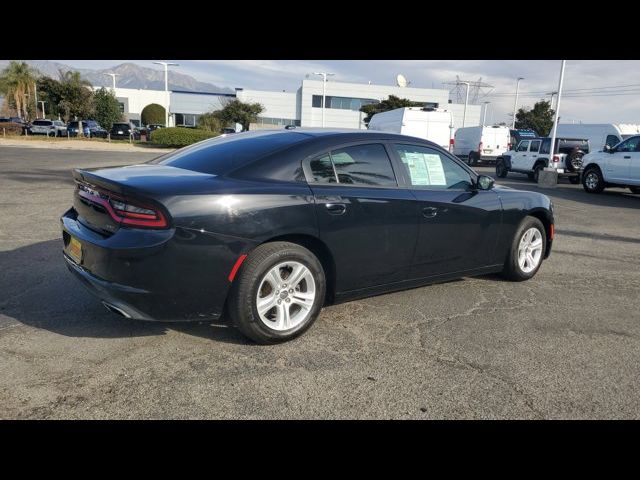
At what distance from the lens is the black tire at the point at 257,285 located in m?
3.43

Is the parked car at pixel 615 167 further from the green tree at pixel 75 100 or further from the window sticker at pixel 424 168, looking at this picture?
the green tree at pixel 75 100

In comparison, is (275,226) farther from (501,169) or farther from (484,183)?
(501,169)

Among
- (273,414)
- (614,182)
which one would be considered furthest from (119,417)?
(614,182)

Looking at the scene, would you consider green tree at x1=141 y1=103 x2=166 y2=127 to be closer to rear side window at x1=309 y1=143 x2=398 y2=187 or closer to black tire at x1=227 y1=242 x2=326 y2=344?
rear side window at x1=309 y1=143 x2=398 y2=187

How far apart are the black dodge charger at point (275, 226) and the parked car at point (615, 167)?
1124 cm

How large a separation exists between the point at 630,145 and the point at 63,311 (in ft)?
49.0

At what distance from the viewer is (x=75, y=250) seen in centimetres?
364

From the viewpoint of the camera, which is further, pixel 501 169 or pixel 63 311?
pixel 501 169

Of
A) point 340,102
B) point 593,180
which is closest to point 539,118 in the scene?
point 340,102

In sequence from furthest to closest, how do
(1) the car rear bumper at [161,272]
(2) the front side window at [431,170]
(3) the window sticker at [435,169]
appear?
1. (3) the window sticker at [435,169]
2. (2) the front side window at [431,170]
3. (1) the car rear bumper at [161,272]

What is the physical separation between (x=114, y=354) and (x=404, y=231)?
242 cm

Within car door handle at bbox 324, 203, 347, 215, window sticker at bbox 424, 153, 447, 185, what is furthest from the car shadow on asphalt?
window sticker at bbox 424, 153, 447, 185

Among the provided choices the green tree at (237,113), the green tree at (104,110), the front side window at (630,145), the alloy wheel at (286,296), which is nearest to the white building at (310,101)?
the green tree at (104,110)

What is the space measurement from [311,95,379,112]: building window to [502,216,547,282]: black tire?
63746mm
